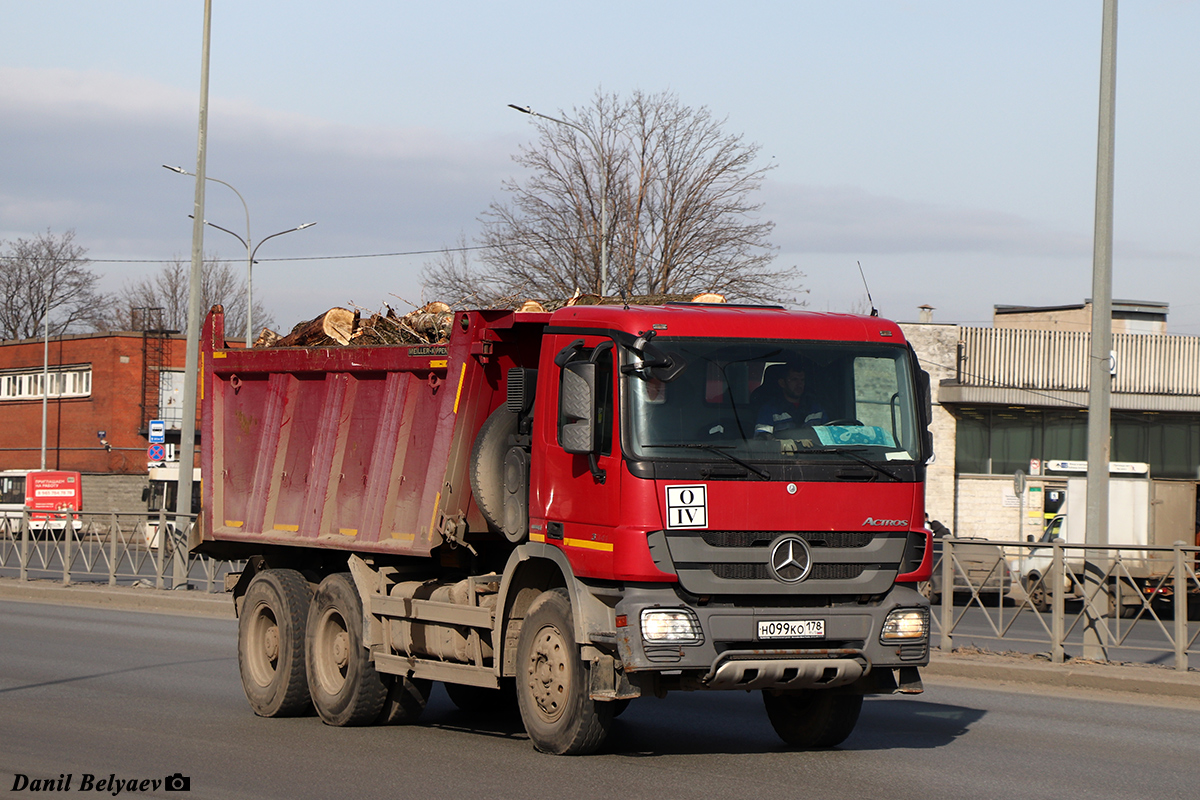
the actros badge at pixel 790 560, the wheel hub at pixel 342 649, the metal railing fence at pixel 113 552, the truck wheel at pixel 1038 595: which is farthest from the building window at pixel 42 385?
the actros badge at pixel 790 560

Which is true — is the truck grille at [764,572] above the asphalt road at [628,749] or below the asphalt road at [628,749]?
above

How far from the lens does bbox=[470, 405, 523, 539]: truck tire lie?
932 centimetres

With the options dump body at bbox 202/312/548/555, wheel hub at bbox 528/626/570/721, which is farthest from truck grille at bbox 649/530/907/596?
dump body at bbox 202/312/548/555

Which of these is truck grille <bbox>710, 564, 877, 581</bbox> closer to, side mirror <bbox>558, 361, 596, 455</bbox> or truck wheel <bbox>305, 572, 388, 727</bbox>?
side mirror <bbox>558, 361, 596, 455</bbox>

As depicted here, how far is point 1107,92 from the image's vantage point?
1491cm

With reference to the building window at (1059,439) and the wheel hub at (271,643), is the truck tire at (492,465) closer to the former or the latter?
the wheel hub at (271,643)

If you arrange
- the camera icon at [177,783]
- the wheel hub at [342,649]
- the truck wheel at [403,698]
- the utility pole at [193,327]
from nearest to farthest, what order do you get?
the camera icon at [177,783]
the truck wheel at [403,698]
the wheel hub at [342,649]
the utility pole at [193,327]

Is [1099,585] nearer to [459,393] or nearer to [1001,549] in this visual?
[1001,549]

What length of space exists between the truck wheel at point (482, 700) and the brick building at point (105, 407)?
50088mm

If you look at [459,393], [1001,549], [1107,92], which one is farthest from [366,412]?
[1107,92]

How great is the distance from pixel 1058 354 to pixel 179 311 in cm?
5576

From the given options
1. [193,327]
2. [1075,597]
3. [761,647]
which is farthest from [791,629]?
[193,327]

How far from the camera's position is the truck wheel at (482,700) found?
1117 centimetres

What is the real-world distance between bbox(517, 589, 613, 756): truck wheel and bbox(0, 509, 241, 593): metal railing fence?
1436 cm
